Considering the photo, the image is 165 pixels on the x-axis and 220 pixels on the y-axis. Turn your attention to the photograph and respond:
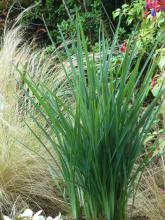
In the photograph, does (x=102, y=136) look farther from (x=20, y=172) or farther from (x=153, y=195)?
(x=20, y=172)

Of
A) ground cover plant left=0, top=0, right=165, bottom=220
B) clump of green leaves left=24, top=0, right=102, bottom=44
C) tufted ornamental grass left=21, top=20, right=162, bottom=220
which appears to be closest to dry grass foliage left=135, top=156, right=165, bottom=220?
ground cover plant left=0, top=0, right=165, bottom=220

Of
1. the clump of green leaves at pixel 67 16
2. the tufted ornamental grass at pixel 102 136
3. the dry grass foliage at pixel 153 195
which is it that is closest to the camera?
the tufted ornamental grass at pixel 102 136

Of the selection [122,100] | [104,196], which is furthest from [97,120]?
[104,196]

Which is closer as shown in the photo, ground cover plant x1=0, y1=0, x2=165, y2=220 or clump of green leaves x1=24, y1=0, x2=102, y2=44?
ground cover plant x1=0, y1=0, x2=165, y2=220

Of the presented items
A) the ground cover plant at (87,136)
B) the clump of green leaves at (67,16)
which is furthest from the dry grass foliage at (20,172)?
the clump of green leaves at (67,16)

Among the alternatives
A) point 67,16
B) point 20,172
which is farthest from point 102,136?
point 67,16

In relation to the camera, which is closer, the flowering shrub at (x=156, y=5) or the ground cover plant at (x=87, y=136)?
the ground cover plant at (x=87, y=136)

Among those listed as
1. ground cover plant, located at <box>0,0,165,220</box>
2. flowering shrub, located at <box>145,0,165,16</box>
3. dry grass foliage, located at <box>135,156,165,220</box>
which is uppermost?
flowering shrub, located at <box>145,0,165,16</box>

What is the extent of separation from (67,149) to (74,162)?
8 centimetres

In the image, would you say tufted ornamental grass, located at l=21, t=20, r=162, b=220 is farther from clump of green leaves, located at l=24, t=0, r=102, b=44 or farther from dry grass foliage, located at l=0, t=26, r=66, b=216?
clump of green leaves, located at l=24, t=0, r=102, b=44

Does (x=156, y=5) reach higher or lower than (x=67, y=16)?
higher

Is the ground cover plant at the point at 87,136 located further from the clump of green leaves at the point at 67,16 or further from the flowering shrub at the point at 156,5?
the clump of green leaves at the point at 67,16

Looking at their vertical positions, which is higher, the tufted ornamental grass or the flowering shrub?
the flowering shrub

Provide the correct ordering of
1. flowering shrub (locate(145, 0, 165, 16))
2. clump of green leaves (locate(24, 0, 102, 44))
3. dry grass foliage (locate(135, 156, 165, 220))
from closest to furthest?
1. dry grass foliage (locate(135, 156, 165, 220))
2. flowering shrub (locate(145, 0, 165, 16))
3. clump of green leaves (locate(24, 0, 102, 44))
